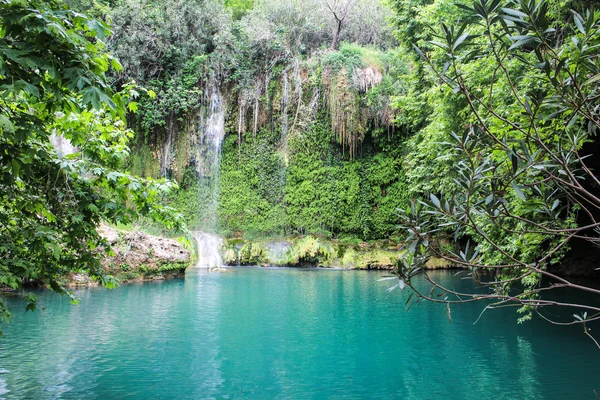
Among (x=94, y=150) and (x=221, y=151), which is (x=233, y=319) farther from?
(x=221, y=151)

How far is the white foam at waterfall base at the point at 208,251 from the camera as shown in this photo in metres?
20.7

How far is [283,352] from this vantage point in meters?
7.15

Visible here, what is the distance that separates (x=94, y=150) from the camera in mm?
4008

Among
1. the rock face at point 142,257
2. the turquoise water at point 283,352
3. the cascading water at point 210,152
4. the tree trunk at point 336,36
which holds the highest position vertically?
the tree trunk at point 336,36

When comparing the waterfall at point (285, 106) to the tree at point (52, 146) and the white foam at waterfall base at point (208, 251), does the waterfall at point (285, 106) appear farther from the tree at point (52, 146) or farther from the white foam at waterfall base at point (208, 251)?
the tree at point (52, 146)

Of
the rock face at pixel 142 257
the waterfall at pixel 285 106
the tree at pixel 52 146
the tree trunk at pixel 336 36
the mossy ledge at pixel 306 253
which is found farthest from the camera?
the tree trunk at pixel 336 36

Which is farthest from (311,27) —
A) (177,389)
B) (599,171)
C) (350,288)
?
(177,389)

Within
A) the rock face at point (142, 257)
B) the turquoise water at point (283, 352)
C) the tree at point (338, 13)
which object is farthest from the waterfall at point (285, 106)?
the turquoise water at point (283, 352)

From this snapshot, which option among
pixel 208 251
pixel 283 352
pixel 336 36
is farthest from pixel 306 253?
pixel 283 352

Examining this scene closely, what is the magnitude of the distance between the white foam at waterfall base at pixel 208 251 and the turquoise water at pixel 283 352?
29.6 ft

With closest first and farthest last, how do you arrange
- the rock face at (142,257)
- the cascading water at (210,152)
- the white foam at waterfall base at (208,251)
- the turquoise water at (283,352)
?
1. the turquoise water at (283,352)
2. the rock face at (142,257)
3. the white foam at waterfall base at (208,251)
4. the cascading water at (210,152)

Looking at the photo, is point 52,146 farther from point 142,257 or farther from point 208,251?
point 208,251

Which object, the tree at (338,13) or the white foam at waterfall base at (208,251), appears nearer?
the white foam at waterfall base at (208,251)

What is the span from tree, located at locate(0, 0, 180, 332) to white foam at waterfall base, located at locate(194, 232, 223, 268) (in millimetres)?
16675
